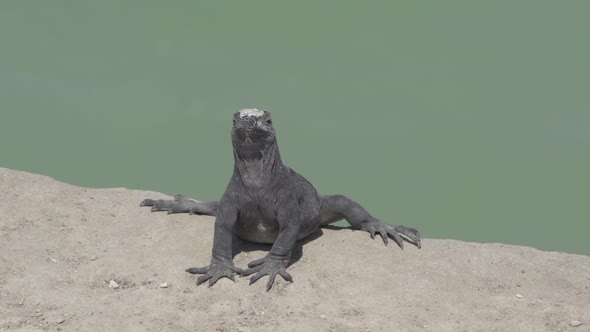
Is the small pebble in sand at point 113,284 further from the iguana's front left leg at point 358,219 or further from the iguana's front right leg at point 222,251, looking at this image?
the iguana's front left leg at point 358,219

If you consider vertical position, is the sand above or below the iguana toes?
below

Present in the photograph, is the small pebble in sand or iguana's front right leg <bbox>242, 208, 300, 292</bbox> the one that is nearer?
the small pebble in sand

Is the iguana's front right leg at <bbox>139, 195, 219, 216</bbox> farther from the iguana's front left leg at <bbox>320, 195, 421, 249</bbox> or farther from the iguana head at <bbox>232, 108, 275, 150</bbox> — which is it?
the iguana head at <bbox>232, 108, 275, 150</bbox>

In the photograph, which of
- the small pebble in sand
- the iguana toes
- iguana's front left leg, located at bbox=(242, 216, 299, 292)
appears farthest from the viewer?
the iguana toes

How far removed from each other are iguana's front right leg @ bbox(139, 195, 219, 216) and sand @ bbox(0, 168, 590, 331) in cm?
13

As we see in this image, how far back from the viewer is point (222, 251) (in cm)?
1064

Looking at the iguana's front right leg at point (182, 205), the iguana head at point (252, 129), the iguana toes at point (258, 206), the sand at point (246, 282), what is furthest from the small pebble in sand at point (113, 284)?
the iguana's front right leg at point (182, 205)

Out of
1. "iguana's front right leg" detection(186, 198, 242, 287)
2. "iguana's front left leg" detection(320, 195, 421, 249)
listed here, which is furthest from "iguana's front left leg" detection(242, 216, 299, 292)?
"iguana's front left leg" detection(320, 195, 421, 249)

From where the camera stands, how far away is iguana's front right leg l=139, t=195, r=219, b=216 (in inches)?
488

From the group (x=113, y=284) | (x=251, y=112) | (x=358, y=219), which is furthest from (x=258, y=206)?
(x=113, y=284)

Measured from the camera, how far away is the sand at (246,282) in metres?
9.48

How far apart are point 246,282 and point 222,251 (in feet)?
1.79

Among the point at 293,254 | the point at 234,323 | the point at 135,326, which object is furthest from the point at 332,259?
the point at 135,326

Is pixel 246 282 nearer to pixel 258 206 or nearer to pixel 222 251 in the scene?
pixel 222 251
